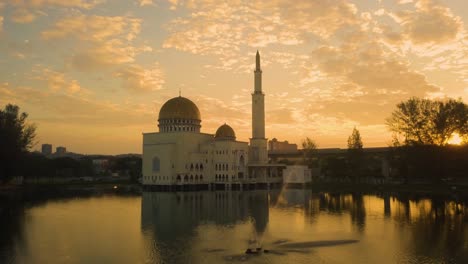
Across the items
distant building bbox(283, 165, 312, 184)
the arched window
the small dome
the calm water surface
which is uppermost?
the small dome

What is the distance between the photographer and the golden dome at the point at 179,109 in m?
88.1

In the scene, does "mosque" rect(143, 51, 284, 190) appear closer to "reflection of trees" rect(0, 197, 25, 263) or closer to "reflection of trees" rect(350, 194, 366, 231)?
"reflection of trees" rect(0, 197, 25, 263)

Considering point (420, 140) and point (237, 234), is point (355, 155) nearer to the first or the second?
point (420, 140)

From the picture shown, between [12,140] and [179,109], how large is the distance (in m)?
30.4

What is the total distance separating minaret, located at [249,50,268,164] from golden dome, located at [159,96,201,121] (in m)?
11.8

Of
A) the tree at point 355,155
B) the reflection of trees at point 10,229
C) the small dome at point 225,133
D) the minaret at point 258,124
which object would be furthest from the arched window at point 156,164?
the tree at point 355,155

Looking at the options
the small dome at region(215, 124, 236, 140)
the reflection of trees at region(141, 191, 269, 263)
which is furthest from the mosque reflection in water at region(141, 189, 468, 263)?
the small dome at region(215, 124, 236, 140)

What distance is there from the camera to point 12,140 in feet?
235

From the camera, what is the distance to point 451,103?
2653 inches

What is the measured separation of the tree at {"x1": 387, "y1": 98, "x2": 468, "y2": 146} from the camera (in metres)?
67.0

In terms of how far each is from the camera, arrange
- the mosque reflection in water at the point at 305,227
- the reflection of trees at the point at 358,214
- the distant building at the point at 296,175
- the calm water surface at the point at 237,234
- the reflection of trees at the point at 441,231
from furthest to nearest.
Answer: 1. the distant building at the point at 296,175
2. the reflection of trees at the point at 358,214
3. the mosque reflection in water at the point at 305,227
4. the reflection of trees at the point at 441,231
5. the calm water surface at the point at 237,234

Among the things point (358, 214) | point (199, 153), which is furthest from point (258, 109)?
point (358, 214)

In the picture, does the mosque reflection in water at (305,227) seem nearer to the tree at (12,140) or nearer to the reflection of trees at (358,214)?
the reflection of trees at (358,214)

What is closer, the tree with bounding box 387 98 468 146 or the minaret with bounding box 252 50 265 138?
the tree with bounding box 387 98 468 146
